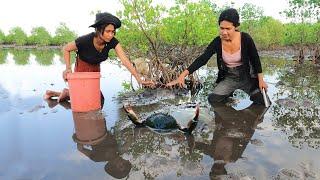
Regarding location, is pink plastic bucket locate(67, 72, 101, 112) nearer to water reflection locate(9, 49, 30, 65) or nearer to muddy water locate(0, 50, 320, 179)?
muddy water locate(0, 50, 320, 179)

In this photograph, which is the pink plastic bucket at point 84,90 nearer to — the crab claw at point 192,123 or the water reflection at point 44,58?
the crab claw at point 192,123

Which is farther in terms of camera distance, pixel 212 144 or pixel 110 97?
pixel 110 97

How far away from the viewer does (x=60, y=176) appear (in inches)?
133

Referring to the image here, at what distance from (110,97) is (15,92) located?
9.05ft

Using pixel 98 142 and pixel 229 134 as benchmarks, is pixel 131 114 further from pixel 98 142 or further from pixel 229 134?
pixel 229 134

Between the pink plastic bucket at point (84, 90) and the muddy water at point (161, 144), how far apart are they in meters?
0.21

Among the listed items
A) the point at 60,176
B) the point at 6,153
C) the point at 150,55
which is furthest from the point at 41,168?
the point at 150,55

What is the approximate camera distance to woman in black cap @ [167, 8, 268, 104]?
17.9 feet

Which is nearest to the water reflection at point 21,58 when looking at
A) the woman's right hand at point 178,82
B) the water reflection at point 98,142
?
the water reflection at point 98,142

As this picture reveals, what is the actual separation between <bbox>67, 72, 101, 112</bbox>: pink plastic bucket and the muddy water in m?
0.21

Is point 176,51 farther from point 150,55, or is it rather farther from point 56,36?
point 56,36

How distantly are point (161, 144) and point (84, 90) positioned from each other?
2.08 metres

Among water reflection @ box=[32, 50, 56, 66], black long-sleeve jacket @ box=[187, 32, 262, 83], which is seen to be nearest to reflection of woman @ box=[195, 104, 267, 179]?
black long-sleeve jacket @ box=[187, 32, 262, 83]

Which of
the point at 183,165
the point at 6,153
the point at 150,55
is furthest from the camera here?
the point at 150,55
